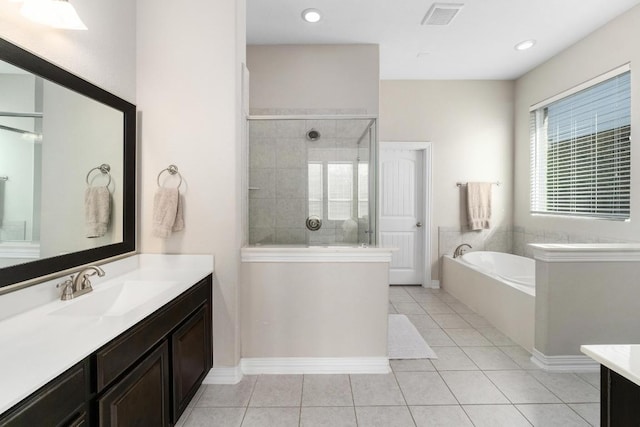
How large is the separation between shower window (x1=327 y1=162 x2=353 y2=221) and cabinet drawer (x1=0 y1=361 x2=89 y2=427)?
1.77 m

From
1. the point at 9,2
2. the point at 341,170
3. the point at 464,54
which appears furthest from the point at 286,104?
the point at 9,2

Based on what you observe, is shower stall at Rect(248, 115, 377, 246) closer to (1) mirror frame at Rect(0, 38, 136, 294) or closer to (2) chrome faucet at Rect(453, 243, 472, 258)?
(1) mirror frame at Rect(0, 38, 136, 294)

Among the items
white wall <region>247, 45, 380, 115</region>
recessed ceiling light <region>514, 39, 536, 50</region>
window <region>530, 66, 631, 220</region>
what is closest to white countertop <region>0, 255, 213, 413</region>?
white wall <region>247, 45, 380, 115</region>

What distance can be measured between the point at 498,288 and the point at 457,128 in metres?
2.37

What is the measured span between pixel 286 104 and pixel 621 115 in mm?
3272

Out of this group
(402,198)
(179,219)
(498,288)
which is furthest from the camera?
(402,198)

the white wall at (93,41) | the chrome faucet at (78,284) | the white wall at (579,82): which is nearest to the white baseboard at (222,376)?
the chrome faucet at (78,284)

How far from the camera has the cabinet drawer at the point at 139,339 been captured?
108cm

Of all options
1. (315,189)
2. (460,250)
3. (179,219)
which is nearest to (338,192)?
(315,189)

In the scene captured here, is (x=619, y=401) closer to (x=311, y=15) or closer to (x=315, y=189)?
(x=315, y=189)

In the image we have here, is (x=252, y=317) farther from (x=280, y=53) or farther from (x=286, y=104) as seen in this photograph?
(x=280, y=53)

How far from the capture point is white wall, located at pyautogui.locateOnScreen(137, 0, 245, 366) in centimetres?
212

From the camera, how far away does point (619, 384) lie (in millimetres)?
846

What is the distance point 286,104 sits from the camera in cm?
349
